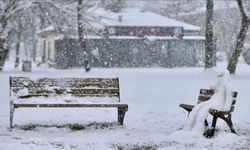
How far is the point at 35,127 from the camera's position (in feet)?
32.9

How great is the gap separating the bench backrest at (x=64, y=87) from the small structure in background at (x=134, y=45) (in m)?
29.3

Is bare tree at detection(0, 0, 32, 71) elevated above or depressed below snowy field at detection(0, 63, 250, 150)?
above

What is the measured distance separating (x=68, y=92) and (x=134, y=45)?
3226 cm

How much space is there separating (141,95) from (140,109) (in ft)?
8.08

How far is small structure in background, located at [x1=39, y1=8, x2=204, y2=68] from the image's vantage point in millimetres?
41094

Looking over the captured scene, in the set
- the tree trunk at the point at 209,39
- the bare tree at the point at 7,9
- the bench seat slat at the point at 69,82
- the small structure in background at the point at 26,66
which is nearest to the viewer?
the bench seat slat at the point at 69,82

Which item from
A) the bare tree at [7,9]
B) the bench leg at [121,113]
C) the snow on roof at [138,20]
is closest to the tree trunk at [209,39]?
the bare tree at [7,9]

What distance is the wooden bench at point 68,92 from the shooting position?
1018cm

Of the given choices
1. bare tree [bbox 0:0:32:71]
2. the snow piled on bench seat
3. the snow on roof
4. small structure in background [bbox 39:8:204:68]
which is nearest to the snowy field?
the snow piled on bench seat

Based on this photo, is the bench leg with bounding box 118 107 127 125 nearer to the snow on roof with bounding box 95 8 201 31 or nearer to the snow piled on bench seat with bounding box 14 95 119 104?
the snow piled on bench seat with bounding box 14 95 119 104

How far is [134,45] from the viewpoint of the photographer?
42.6m

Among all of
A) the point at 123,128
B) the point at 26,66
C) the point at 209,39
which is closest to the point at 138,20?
the point at 26,66

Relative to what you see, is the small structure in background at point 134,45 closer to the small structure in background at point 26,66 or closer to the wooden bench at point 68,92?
the small structure in background at point 26,66

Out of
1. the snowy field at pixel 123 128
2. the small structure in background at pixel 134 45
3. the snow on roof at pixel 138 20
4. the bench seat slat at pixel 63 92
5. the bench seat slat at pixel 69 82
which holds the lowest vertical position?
the snowy field at pixel 123 128
